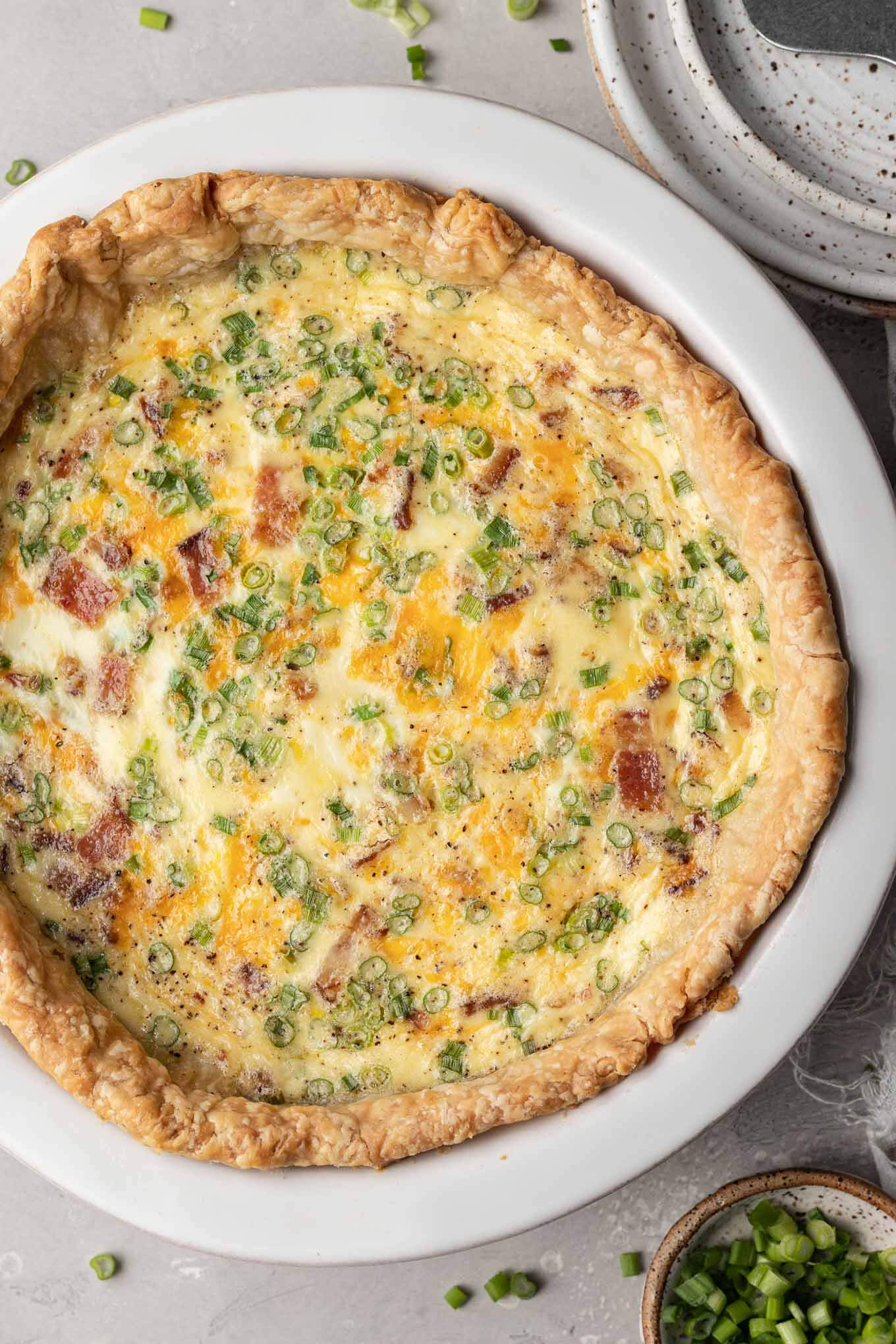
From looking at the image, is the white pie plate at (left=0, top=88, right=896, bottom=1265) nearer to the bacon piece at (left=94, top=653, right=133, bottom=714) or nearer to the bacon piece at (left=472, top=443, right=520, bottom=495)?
the bacon piece at (left=472, top=443, right=520, bottom=495)

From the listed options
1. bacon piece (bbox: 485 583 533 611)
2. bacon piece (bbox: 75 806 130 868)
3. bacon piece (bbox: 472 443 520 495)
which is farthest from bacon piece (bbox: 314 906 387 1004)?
bacon piece (bbox: 472 443 520 495)

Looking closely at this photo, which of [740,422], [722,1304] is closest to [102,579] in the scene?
[740,422]

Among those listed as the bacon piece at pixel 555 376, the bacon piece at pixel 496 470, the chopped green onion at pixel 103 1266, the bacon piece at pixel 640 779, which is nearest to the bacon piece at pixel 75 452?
the bacon piece at pixel 496 470

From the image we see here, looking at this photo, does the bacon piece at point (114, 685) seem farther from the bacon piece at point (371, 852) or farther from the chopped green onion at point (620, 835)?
the chopped green onion at point (620, 835)

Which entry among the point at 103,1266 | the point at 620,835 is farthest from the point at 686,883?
the point at 103,1266

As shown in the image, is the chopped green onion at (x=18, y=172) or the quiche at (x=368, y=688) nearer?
the quiche at (x=368, y=688)

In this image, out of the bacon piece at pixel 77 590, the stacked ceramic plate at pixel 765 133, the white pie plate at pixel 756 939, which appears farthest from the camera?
the stacked ceramic plate at pixel 765 133

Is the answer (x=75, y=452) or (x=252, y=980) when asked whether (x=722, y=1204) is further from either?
(x=75, y=452)

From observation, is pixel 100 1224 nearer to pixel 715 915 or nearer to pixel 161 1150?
pixel 161 1150
